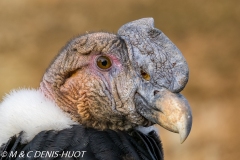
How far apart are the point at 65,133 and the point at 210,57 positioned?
792cm

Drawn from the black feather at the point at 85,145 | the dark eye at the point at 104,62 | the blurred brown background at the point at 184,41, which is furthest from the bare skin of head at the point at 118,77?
the blurred brown background at the point at 184,41

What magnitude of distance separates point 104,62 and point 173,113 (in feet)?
2.22

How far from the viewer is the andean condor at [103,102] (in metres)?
3.87

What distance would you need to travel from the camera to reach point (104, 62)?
4.19 meters

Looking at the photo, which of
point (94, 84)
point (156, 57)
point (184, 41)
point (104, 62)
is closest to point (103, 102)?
point (94, 84)

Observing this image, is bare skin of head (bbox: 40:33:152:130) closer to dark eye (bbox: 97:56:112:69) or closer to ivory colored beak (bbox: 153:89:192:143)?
dark eye (bbox: 97:56:112:69)

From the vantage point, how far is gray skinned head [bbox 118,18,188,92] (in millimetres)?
3918

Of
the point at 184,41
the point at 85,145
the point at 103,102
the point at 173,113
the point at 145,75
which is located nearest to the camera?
the point at 173,113

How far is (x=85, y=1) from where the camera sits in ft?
39.6

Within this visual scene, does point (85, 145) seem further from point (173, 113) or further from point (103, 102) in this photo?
→ point (173, 113)

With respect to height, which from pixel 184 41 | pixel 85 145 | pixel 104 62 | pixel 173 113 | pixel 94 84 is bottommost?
pixel 85 145

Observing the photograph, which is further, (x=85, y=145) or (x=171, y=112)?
(x=85, y=145)

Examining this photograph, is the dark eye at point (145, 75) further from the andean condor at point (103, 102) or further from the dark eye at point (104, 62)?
the dark eye at point (104, 62)

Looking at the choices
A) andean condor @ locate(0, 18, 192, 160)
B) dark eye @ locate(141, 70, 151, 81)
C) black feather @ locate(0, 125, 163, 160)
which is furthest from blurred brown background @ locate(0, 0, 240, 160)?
dark eye @ locate(141, 70, 151, 81)
